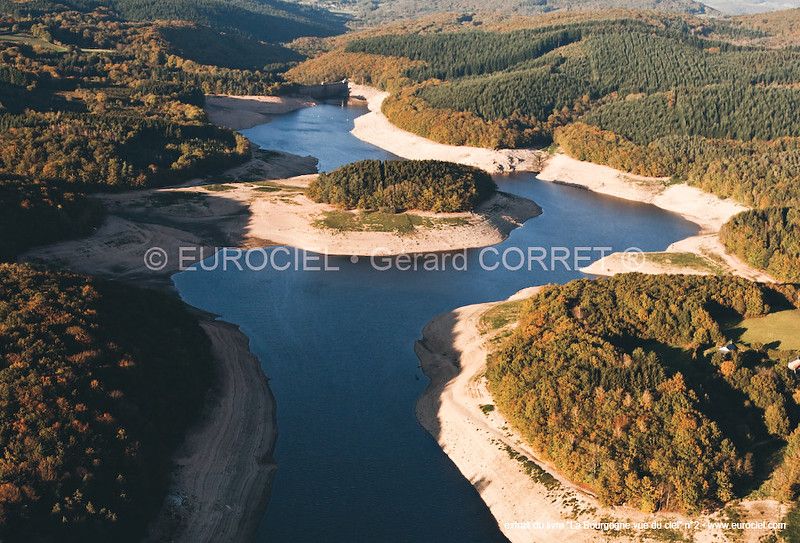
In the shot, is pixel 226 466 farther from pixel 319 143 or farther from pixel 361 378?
pixel 319 143

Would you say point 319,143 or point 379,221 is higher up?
point 319,143

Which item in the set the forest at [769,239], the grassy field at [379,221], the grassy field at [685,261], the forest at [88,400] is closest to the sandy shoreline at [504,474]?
the forest at [88,400]

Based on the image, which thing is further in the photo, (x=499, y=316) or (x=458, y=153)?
(x=458, y=153)

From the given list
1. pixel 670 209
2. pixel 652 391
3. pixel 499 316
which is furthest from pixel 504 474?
pixel 670 209

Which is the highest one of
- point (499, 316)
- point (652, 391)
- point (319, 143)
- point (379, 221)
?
point (319, 143)

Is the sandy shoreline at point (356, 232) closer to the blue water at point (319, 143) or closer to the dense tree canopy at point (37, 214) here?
the dense tree canopy at point (37, 214)

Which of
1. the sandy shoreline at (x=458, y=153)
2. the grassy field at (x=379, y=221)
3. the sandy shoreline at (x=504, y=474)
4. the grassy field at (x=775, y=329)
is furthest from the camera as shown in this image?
the sandy shoreline at (x=458, y=153)

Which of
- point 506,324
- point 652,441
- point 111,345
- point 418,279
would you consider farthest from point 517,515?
point 418,279
